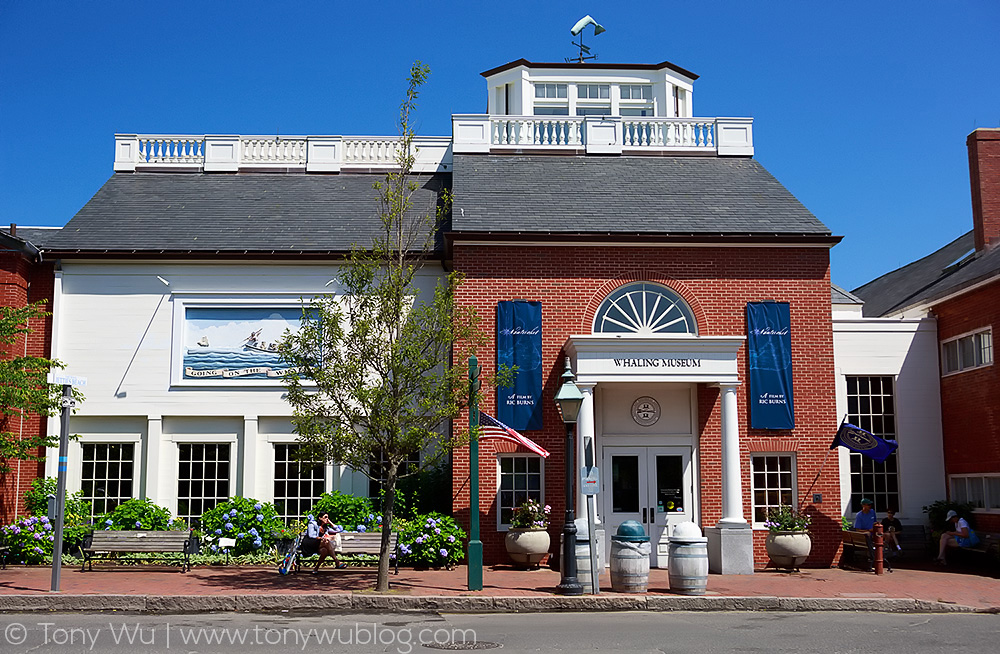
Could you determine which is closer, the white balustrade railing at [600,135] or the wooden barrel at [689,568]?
the wooden barrel at [689,568]

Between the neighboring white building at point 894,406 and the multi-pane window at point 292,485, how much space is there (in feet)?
39.3

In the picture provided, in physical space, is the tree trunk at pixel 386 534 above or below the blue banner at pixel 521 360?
below

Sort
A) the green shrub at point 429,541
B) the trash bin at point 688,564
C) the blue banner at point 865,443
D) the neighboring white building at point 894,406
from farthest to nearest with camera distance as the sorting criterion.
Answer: the neighboring white building at point 894,406
the blue banner at point 865,443
the green shrub at point 429,541
the trash bin at point 688,564

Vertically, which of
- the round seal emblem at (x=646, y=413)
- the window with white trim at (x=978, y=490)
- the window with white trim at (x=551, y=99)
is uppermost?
Answer: the window with white trim at (x=551, y=99)

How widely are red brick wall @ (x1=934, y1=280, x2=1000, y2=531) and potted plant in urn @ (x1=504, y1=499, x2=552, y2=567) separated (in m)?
9.73

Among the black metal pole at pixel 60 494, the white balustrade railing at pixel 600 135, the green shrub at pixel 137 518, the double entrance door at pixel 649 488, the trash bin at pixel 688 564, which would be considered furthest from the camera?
the white balustrade railing at pixel 600 135

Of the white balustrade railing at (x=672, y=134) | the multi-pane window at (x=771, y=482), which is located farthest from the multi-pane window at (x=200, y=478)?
the white balustrade railing at (x=672, y=134)

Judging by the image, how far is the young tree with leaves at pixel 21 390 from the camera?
18484 mm

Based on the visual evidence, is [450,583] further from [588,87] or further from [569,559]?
[588,87]

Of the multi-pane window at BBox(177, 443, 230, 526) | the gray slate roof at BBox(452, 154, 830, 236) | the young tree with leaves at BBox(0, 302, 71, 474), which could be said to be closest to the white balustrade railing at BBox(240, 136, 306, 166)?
the gray slate roof at BBox(452, 154, 830, 236)

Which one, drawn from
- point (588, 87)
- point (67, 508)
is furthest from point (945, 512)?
point (67, 508)

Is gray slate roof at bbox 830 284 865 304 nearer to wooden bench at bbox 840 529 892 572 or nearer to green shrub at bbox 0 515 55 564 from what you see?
wooden bench at bbox 840 529 892 572

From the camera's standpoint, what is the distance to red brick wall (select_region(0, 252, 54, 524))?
65.0ft

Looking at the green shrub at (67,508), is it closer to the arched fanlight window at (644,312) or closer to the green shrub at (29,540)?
the green shrub at (29,540)
